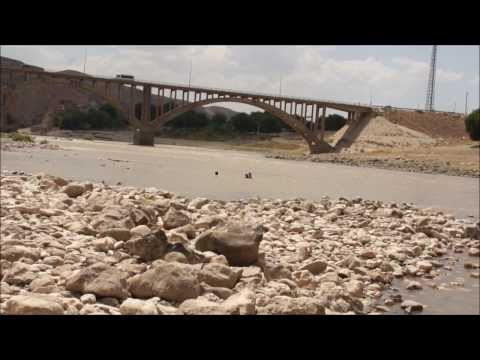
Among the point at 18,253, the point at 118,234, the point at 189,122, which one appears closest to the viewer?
the point at 18,253

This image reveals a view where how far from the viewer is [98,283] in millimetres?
4887

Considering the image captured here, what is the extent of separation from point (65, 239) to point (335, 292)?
12.2 ft

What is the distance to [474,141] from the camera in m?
50.2

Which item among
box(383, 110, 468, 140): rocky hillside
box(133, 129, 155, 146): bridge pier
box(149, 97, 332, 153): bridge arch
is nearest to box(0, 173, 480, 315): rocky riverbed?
box(149, 97, 332, 153): bridge arch

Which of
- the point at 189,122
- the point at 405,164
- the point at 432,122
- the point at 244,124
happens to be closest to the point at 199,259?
the point at 405,164

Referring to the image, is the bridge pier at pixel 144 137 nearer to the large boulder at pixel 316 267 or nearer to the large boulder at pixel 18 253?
the large boulder at pixel 316 267

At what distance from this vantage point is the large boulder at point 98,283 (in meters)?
4.84

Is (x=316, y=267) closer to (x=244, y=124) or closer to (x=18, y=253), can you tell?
(x=18, y=253)

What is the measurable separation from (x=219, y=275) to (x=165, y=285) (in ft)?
3.12

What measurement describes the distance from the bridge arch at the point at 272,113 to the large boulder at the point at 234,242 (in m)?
47.7

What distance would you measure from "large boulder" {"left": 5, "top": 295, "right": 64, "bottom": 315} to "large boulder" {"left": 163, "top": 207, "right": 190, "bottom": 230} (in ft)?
16.8

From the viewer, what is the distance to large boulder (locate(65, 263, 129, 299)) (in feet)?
15.9

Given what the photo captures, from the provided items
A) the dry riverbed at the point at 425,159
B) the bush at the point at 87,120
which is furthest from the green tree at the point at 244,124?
the dry riverbed at the point at 425,159

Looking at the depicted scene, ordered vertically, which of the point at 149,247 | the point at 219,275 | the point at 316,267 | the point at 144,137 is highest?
the point at 144,137
